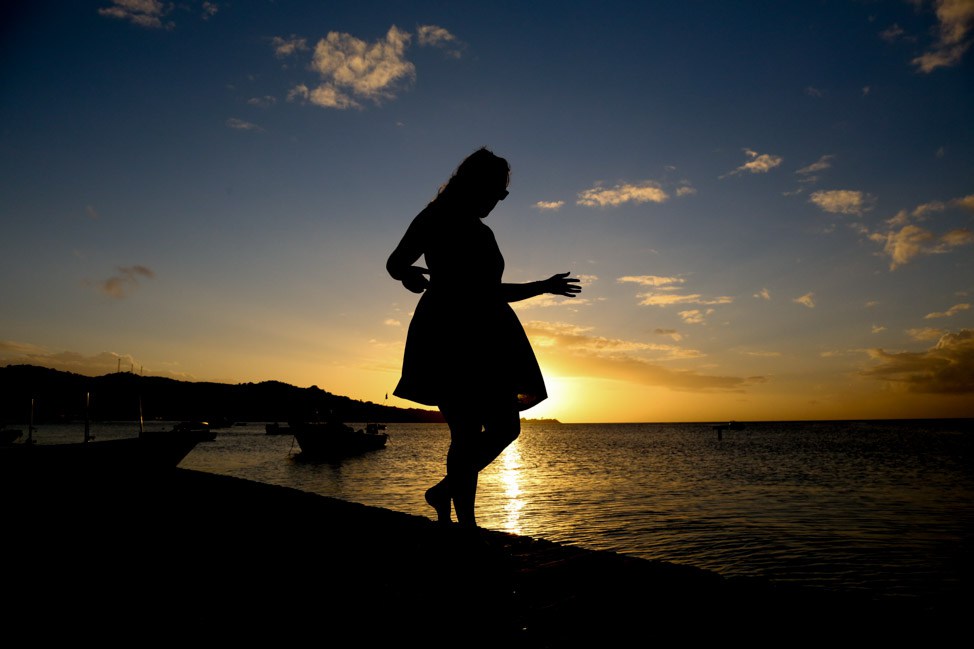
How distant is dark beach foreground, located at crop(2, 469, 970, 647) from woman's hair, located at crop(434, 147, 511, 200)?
6.89 feet

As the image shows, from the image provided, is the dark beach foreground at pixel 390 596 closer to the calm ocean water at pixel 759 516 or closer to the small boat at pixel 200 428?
the calm ocean water at pixel 759 516

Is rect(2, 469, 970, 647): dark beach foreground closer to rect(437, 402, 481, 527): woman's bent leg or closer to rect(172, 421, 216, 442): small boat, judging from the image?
rect(437, 402, 481, 527): woman's bent leg

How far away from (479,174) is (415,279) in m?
0.76

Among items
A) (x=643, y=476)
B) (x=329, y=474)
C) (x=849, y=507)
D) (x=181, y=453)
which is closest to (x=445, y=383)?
(x=181, y=453)

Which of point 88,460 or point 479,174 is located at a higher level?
point 479,174

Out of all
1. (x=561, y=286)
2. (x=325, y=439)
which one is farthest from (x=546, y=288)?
(x=325, y=439)

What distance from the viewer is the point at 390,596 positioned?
212 cm

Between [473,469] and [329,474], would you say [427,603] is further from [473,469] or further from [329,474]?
[329,474]

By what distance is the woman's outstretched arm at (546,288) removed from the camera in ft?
10.2

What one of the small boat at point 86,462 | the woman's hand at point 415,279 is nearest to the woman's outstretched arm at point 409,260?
the woman's hand at point 415,279

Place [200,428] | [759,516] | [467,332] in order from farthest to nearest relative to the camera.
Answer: [200,428]
[759,516]
[467,332]

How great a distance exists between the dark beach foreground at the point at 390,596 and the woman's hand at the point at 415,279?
1.52 meters

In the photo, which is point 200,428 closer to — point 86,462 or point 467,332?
point 86,462

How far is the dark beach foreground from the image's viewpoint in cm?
174
